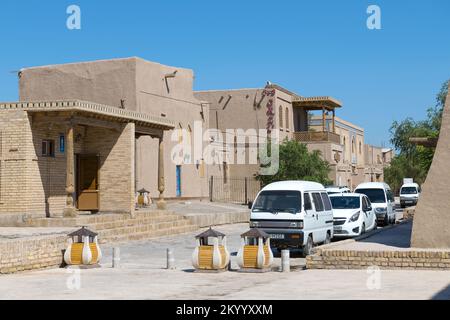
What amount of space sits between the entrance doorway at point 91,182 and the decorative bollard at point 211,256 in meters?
13.8

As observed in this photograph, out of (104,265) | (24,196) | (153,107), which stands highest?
(153,107)

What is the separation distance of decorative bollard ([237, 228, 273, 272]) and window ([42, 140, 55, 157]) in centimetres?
1256

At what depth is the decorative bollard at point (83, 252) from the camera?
1559cm

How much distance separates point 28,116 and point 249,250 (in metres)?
12.3

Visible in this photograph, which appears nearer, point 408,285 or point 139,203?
point 408,285

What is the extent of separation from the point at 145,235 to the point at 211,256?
429 inches

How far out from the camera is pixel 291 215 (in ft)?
56.2

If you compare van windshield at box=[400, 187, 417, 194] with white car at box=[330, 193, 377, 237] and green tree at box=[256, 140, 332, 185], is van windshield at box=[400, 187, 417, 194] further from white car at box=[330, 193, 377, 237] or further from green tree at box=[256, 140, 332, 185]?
white car at box=[330, 193, 377, 237]

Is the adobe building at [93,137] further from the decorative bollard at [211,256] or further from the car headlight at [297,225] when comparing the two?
the decorative bollard at [211,256]

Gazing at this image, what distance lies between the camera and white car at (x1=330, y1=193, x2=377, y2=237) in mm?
20938

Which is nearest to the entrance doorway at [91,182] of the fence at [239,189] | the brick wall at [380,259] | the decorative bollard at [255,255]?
the decorative bollard at [255,255]

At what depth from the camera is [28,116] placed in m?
23.7
